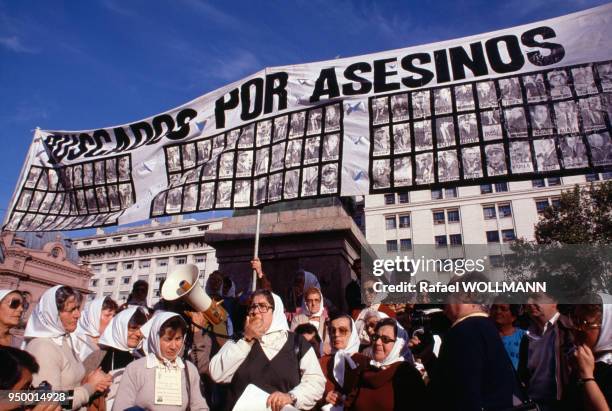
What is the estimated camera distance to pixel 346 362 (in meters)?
3.90

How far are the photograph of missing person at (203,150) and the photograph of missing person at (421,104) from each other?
10.1ft

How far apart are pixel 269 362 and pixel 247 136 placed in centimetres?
382

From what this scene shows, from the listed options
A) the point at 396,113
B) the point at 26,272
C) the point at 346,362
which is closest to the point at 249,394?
the point at 346,362

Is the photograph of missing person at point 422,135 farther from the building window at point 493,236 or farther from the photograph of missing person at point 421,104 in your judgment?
the building window at point 493,236

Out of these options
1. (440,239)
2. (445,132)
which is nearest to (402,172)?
(445,132)

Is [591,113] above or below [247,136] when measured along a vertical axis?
below

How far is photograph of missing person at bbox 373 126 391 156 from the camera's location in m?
5.36

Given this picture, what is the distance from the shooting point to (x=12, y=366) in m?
2.47

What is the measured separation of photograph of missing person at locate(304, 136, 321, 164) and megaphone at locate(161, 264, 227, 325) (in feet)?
6.77

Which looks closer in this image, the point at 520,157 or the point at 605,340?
the point at 605,340

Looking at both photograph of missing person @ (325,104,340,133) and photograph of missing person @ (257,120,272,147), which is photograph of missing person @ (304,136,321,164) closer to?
photograph of missing person @ (325,104,340,133)

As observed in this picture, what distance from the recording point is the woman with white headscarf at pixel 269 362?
3.21 meters

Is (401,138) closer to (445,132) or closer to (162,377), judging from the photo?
(445,132)

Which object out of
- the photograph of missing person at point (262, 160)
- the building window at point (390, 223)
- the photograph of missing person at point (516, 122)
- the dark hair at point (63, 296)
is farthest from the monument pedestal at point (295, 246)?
the building window at point (390, 223)
